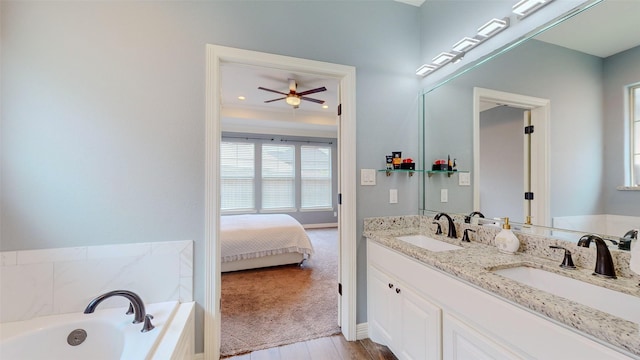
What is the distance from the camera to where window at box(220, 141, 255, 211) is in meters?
A: 5.85

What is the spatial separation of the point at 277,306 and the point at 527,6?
A: 295 centimetres

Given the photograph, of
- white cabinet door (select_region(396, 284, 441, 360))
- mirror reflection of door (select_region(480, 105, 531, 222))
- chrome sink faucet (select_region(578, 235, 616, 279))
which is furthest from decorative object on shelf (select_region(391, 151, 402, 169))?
chrome sink faucet (select_region(578, 235, 616, 279))

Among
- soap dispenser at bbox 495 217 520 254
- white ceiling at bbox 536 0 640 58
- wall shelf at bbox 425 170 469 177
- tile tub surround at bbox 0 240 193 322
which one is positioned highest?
white ceiling at bbox 536 0 640 58

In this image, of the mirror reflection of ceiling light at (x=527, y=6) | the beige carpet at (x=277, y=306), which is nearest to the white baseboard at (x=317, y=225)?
the beige carpet at (x=277, y=306)

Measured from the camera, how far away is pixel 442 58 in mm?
1879

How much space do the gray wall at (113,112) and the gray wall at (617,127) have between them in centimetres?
169

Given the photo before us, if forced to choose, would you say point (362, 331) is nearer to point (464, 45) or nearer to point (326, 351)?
point (326, 351)

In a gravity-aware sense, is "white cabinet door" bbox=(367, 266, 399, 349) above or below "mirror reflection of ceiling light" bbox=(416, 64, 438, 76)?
below

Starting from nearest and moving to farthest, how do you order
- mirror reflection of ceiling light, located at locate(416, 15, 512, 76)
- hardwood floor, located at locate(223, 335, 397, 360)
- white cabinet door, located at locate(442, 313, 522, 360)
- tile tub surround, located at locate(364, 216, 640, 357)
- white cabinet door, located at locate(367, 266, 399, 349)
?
tile tub surround, located at locate(364, 216, 640, 357), white cabinet door, located at locate(442, 313, 522, 360), mirror reflection of ceiling light, located at locate(416, 15, 512, 76), white cabinet door, located at locate(367, 266, 399, 349), hardwood floor, located at locate(223, 335, 397, 360)

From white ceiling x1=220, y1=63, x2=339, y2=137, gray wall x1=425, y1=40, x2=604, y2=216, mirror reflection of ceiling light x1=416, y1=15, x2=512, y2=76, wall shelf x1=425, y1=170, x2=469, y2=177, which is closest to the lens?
gray wall x1=425, y1=40, x2=604, y2=216

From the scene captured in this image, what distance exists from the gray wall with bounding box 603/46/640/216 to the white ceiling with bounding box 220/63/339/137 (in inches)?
97.4

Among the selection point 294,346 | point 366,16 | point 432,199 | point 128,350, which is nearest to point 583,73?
point 432,199

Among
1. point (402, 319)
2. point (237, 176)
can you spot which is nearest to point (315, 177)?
point (237, 176)

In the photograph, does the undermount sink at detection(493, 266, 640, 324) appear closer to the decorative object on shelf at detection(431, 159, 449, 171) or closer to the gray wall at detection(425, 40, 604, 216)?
the gray wall at detection(425, 40, 604, 216)
